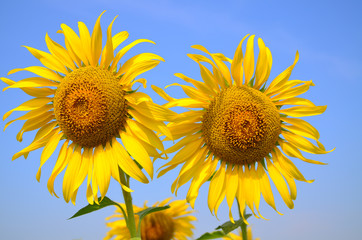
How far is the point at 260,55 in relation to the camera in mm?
5293

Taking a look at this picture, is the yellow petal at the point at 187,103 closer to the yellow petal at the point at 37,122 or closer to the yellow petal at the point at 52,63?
the yellow petal at the point at 52,63

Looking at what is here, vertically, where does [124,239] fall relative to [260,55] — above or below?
below

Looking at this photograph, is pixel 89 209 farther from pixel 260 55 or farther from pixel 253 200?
pixel 260 55

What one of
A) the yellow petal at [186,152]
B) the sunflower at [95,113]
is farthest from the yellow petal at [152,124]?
the yellow petal at [186,152]

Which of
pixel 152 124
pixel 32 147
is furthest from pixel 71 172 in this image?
pixel 152 124

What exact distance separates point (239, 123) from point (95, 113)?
1667mm

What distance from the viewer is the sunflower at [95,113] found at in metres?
4.81

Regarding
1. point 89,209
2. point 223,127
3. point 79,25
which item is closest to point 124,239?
point 89,209

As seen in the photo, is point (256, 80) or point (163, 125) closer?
point (163, 125)

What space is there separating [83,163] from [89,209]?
0.52 m

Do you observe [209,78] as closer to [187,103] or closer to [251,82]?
[187,103]

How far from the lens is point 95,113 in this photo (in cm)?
493

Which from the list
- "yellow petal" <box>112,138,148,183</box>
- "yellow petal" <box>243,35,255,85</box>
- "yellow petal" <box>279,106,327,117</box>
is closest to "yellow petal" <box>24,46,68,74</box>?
"yellow petal" <box>112,138,148,183</box>

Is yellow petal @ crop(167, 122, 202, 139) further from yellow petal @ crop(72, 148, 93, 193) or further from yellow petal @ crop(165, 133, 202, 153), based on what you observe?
yellow petal @ crop(72, 148, 93, 193)
